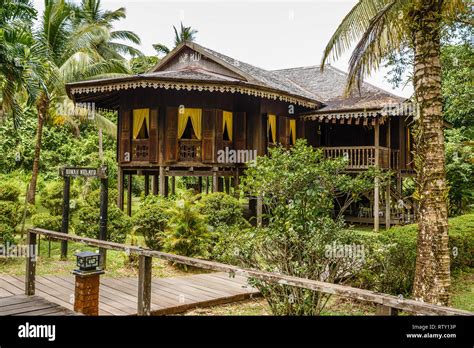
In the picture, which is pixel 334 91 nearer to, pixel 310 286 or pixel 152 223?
pixel 152 223

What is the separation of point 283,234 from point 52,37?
46.7 feet

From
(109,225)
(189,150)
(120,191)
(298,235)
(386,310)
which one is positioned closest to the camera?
(386,310)

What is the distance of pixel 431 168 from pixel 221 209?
20.7 feet

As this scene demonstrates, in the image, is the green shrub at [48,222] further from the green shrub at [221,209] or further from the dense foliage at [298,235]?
the dense foliage at [298,235]

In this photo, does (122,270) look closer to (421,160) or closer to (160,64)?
(421,160)

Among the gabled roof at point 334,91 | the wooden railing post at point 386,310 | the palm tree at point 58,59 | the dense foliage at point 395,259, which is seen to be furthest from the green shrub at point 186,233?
the gabled roof at point 334,91

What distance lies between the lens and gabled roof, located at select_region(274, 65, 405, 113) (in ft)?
59.3

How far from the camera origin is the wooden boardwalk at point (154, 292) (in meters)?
6.77

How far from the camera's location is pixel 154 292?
7602 millimetres

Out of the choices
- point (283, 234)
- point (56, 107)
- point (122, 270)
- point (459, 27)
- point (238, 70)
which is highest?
point (459, 27)

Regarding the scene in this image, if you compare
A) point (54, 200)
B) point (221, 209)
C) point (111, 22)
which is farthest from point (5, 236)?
point (111, 22)

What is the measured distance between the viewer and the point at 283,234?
6.23 meters

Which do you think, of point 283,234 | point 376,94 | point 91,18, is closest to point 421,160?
point 283,234
